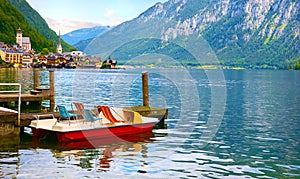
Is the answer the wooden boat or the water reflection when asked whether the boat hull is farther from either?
the water reflection

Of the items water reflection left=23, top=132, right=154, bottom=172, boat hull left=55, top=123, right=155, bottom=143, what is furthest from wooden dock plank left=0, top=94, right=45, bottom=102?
boat hull left=55, top=123, right=155, bottom=143

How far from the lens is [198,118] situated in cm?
4200

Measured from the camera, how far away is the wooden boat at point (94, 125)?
2580 cm

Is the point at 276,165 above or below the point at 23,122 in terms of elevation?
below

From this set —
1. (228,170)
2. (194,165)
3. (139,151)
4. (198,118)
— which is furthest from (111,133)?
(198,118)

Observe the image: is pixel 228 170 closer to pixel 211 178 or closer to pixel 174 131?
pixel 211 178

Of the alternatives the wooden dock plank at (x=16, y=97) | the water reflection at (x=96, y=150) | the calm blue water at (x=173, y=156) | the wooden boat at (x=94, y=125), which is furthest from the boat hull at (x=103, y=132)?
the wooden dock plank at (x=16, y=97)

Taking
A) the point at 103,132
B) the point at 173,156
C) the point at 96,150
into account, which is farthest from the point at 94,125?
the point at 173,156

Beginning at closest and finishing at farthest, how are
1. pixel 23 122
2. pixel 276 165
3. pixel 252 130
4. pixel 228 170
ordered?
pixel 228 170, pixel 276 165, pixel 23 122, pixel 252 130

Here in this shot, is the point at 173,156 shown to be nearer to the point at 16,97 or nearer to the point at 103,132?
the point at 103,132

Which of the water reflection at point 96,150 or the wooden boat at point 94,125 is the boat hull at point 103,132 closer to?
the wooden boat at point 94,125

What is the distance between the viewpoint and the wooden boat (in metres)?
25.8

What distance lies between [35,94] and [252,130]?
63.5 ft

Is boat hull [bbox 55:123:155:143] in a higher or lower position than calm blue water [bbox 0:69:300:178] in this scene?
higher
